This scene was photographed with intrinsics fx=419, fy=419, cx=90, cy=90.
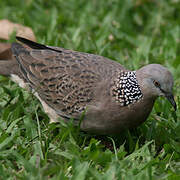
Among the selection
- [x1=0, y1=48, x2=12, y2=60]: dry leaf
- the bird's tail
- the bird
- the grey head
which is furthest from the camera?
[x1=0, y1=48, x2=12, y2=60]: dry leaf

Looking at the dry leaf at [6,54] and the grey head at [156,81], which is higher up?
the grey head at [156,81]

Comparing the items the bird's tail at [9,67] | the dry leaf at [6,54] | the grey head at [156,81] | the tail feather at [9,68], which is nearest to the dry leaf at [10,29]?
the dry leaf at [6,54]

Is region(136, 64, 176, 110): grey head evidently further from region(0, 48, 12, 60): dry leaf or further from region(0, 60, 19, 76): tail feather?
region(0, 48, 12, 60): dry leaf

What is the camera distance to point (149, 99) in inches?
180

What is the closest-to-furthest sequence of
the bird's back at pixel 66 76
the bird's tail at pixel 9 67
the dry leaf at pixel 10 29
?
1. the bird's back at pixel 66 76
2. the bird's tail at pixel 9 67
3. the dry leaf at pixel 10 29

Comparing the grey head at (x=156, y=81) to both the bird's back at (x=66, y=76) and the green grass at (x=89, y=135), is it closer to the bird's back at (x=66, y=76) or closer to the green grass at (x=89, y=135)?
the bird's back at (x=66, y=76)

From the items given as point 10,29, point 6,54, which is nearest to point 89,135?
point 6,54

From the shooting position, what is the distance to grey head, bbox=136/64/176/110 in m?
4.40

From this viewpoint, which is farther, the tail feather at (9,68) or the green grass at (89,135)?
the tail feather at (9,68)

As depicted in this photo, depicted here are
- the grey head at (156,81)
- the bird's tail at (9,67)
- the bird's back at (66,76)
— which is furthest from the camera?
the bird's tail at (9,67)

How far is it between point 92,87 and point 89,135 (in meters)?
0.61

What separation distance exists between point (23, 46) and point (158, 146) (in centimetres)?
219

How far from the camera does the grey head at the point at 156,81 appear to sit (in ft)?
14.4

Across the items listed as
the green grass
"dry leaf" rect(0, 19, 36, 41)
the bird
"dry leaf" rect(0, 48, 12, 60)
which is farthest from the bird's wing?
"dry leaf" rect(0, 19, 36, 41)
